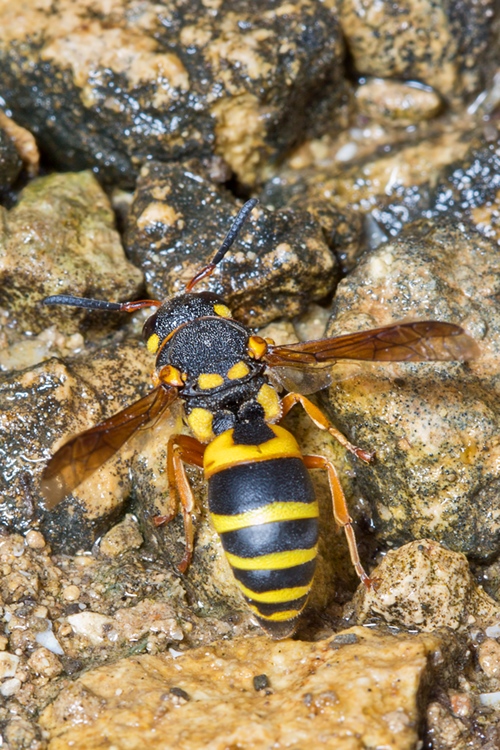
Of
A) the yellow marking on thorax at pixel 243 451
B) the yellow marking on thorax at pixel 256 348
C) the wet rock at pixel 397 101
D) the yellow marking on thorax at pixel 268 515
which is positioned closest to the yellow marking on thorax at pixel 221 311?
the yellow marking on thorax at pixel 256 348

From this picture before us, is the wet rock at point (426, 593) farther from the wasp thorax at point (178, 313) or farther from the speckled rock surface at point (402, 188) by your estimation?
the speckled rock surface at point (402, 188)

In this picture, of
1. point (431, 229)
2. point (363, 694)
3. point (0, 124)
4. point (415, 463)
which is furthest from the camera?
point (0, 124)

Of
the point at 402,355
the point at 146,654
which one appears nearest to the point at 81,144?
the point at 402,355

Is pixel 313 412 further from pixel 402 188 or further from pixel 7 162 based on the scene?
pixel 7 162

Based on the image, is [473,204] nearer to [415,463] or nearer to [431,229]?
[431,229]

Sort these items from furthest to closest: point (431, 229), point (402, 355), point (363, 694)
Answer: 1. point (431, 229)
2. point (402, 355)
3. point (363, 694)

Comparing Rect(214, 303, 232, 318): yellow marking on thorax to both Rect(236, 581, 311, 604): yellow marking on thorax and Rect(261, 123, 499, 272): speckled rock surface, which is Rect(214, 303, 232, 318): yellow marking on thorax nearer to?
Rect(261, 123, 499, 272): speckled rock surface

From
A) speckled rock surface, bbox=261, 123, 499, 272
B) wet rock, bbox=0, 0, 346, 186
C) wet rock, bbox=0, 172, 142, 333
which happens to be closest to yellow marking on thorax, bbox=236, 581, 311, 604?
wet rock, bbox=0, 172, 142, 333
